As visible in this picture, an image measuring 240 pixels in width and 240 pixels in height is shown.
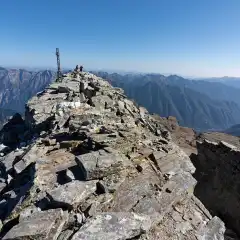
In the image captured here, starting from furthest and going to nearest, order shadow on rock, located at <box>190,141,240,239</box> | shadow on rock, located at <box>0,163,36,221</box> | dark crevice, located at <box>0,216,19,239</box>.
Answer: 1. shadow on rock, located at <box>190,141,240,239</box>
2. shadow on rock, located at <box>0,163,36,221</box>
3. dark crevice, located at <box>0,216,19,239</box>

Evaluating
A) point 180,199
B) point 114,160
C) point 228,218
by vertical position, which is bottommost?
point 228,218

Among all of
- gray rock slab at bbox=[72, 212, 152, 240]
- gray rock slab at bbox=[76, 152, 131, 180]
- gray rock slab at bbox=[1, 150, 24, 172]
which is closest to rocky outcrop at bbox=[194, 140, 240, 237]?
gray rock slab at bbox=[76, 152, 131, 180]

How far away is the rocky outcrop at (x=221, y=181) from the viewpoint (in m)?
24.1

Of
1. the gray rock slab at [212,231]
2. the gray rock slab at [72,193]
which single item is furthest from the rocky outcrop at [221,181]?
the gray rock slab at [72,193]

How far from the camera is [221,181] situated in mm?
26422

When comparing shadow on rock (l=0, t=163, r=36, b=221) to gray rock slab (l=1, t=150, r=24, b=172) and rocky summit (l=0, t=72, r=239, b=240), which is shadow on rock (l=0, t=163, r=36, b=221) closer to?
rocky summit (l=0, t=72, r=239, b=240)

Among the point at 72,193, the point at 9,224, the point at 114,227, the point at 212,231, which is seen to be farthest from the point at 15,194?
the point at 212,231

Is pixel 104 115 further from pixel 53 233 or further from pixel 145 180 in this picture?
pixel 53 233

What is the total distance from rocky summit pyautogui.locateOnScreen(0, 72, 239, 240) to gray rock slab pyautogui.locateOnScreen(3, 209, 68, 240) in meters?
0.03

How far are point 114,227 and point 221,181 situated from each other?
60.6ft

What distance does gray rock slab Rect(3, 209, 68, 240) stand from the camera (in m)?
10.3

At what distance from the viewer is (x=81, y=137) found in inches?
859


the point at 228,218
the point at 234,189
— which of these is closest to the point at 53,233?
the point at 228,218

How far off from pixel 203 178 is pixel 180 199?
14.3 m
